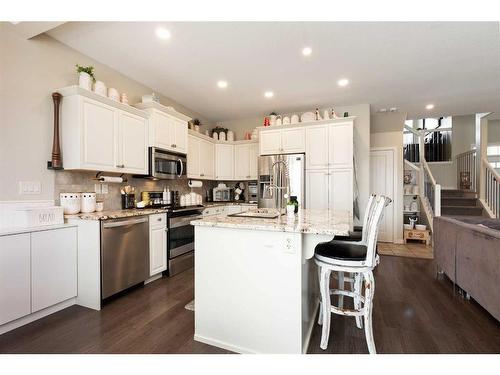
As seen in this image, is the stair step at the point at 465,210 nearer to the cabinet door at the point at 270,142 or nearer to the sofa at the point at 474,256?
the sofa at the point at 474,256

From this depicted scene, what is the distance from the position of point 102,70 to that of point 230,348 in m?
3.49

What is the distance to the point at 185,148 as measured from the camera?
13.1ft

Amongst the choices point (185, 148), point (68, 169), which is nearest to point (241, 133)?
point (185, 148)

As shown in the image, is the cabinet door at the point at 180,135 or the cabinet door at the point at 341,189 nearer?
the cabinet door at the point at 180,135

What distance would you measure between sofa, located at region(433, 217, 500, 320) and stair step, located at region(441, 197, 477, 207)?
330 cm

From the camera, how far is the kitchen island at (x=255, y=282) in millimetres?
1578

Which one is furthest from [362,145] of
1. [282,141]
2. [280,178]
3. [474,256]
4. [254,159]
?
[474,256]

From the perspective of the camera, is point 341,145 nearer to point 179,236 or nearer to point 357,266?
point 357,266

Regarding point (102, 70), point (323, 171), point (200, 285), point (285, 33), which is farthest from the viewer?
point (323, 171)

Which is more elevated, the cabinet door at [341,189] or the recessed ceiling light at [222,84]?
the recessed ceiling light at [222,84]

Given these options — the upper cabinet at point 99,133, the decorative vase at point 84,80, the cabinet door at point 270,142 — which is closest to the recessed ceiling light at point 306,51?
the cabinet door at point 270,142

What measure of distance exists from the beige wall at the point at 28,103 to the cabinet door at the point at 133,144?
67 centimetres

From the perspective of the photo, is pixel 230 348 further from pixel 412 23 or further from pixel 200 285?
pixel 412 23

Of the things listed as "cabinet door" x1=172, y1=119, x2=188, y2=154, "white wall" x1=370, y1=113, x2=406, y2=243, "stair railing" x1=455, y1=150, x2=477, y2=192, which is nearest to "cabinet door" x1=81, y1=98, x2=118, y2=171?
"cabinet door" x1=172, y1=119, x2=188, y2=154
